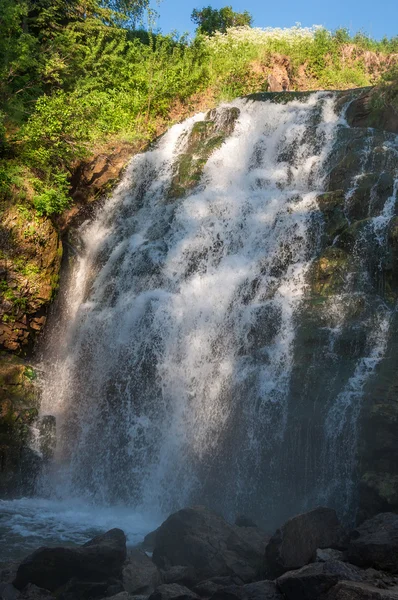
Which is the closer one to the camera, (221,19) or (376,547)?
(376,547)

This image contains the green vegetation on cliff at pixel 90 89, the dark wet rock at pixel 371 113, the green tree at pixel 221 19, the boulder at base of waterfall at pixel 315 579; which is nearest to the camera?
the boulder at base of waterfall at pixel 315 579

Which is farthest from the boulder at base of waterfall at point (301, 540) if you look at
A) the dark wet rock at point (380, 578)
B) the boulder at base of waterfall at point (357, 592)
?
the boulder at base of waterfall at point (357, 592)

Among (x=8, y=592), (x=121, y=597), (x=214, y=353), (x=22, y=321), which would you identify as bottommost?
(x=8, y=592)

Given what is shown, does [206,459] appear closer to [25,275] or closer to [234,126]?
[25,275]

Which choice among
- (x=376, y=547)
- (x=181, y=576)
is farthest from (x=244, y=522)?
(x=376, y=547)

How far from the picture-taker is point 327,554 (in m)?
7.38

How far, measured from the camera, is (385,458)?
382 inches

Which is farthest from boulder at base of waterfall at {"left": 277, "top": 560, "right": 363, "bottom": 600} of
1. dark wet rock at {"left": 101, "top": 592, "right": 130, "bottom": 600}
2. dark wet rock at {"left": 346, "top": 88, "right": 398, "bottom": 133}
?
dark wet rock at {"left": 346, "top": 88, "right": 398, "bottom": 133}

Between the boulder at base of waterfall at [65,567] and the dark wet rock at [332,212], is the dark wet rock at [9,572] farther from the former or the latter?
the dark wet rock at [332,212]

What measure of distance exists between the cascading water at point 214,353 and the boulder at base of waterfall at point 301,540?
6.62 ft

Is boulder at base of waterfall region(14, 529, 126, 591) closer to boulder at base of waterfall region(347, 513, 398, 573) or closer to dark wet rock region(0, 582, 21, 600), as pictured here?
dark wet rock region(0, 582, 21, 600)

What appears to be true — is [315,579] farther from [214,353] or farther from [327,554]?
[214,353]

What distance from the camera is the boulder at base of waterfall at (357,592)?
220 inches

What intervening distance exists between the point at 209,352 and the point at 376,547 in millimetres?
6318
